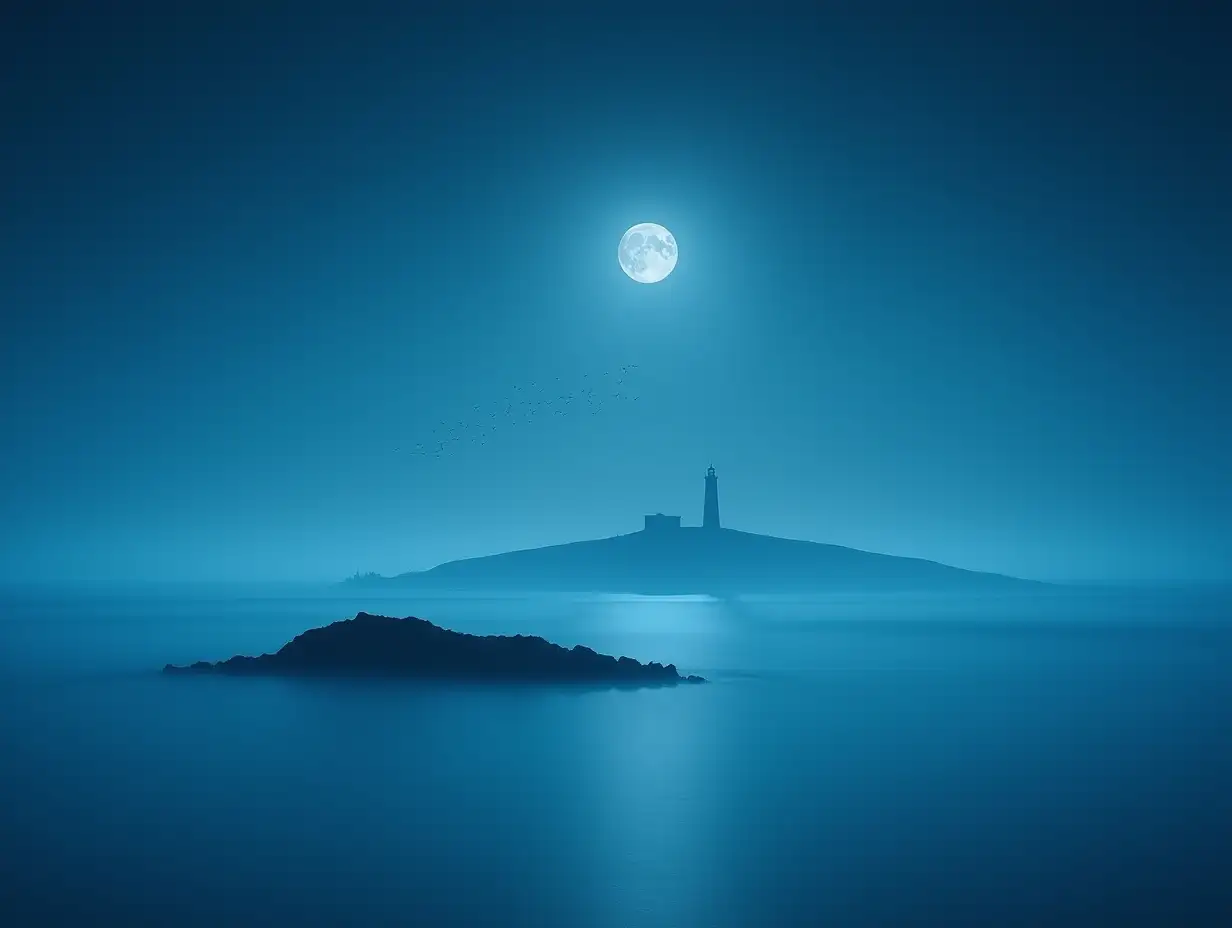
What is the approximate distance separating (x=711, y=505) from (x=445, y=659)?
114426 mm

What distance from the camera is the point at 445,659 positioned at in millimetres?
40281

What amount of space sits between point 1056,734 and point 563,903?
21.9m

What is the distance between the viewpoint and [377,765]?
2508 centimetres

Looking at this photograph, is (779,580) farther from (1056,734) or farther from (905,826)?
(905,826)

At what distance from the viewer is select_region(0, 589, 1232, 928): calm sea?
48.0ft

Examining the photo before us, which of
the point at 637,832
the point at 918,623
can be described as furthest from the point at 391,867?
the point at 918,623

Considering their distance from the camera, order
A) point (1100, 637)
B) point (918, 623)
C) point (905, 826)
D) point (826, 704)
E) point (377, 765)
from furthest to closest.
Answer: point (918, 623)
point (1100, 637)
point (826, 704)
point (377, 765)
point (905, 826)

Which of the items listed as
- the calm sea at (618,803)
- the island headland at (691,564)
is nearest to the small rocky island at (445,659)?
the calm sea at (618,803)

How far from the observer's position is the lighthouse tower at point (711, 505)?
487 ft

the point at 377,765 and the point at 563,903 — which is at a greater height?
the point at 377,765

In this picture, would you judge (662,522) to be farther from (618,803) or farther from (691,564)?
(618,803)

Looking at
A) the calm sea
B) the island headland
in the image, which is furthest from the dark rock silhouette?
the calm sea

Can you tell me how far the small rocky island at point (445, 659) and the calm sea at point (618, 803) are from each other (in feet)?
6.34

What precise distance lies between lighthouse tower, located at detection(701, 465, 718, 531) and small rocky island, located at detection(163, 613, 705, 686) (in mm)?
107264
